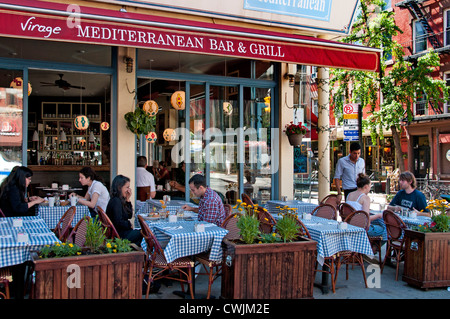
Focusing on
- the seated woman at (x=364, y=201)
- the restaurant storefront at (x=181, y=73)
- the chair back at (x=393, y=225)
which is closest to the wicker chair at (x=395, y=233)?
the chair back at (x=393, y=225)

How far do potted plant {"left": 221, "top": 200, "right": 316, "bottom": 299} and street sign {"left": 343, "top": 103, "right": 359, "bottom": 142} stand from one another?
215 inches

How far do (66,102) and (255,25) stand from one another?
320 inches

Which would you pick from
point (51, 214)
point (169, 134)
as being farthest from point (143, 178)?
point (169, 134)

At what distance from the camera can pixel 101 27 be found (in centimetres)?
584

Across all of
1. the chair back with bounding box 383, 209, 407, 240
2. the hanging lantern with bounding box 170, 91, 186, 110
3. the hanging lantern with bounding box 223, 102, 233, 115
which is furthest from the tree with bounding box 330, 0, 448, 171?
the chair back with bounding box 383, 209, 407, 240

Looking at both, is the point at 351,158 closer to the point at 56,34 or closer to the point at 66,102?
the point at 56,34

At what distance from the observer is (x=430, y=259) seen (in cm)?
556

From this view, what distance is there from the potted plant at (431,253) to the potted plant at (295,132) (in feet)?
12.1

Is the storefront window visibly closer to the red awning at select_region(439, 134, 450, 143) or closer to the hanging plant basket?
the hanging plant basket

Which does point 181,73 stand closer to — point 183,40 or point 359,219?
point 183,40

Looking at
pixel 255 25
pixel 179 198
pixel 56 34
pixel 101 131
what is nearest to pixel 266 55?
pixel 255 25

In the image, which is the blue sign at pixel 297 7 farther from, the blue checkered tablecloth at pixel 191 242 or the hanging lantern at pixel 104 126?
the hanging lantern at pixel 104 126

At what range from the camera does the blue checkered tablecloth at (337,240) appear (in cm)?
542
